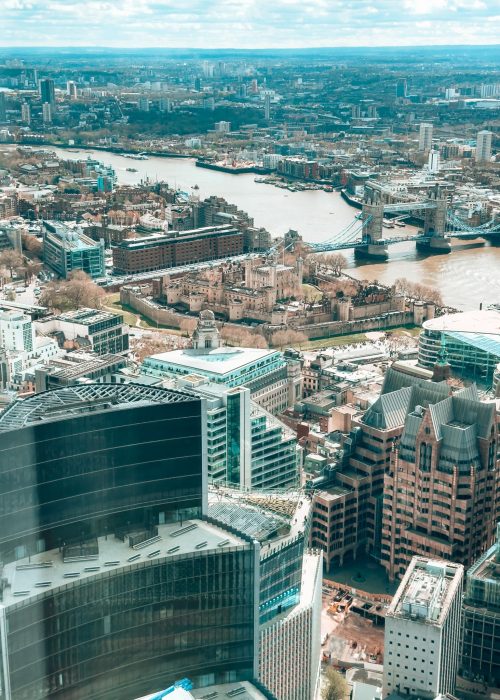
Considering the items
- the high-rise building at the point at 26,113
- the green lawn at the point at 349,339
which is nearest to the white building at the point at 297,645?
the green lawn at the point at 349,339

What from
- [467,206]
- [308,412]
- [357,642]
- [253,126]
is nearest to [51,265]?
[308,412]

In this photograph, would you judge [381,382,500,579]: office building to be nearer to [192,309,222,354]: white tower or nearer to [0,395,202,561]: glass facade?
[192,309,222,354]: white tower

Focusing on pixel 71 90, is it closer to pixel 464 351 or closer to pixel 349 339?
pixel 349 339

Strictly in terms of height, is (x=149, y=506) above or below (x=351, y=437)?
above

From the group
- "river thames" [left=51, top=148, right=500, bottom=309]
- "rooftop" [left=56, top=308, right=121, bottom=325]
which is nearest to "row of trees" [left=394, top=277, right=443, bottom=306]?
"river thames" [left=51, top=148, right=500, bottom=309]

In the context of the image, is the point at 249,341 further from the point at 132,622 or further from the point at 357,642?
the point at 132,622
